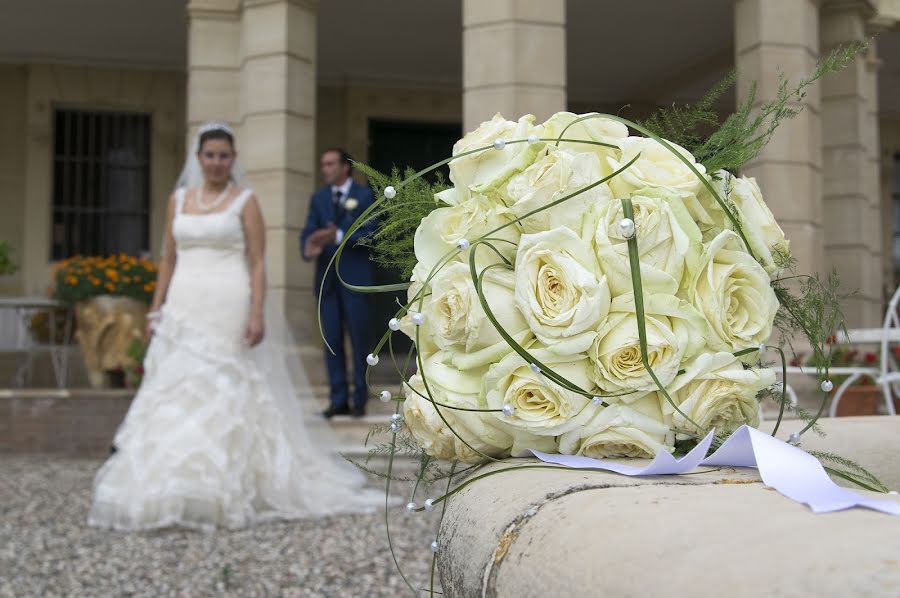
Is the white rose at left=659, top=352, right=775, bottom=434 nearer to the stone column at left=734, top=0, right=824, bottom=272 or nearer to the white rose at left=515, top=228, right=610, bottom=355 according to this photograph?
the white rose at left=515, top=228, right=610, bottom=355

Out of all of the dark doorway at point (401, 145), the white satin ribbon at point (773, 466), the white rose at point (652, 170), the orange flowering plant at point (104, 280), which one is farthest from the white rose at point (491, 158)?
the dark doorway at point (401, 145)

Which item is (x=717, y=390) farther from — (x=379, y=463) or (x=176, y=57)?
(x=176, y=57)

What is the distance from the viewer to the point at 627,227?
0.91 meters

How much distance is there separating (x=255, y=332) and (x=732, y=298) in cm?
427

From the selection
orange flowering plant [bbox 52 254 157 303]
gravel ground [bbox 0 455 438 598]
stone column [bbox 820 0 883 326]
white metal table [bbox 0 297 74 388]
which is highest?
stone column [bbox 820 0 883 326]

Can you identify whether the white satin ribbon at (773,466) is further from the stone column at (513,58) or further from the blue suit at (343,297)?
the blue suit at (343,297)

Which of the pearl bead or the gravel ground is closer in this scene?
the pearl bead

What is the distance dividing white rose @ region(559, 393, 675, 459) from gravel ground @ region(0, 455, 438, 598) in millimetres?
2142

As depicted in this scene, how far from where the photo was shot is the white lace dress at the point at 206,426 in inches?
185

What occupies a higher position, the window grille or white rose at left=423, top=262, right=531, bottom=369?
the window grille

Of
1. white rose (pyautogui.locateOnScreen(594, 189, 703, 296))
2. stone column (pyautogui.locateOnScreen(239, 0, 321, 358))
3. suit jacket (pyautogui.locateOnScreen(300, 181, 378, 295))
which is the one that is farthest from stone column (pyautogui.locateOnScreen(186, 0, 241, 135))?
white rose (pyautogui.locateOnScreen(594, 189, 703, 296))

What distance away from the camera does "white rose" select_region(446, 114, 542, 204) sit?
3.50ft

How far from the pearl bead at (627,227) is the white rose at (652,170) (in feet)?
0.36

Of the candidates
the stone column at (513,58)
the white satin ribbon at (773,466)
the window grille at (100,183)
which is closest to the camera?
the white satin ribbon at (773,466)
